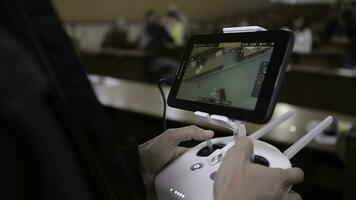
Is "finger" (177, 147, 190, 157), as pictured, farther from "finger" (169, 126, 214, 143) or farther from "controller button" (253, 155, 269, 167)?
"controller button" (253, 155, 269, 167)

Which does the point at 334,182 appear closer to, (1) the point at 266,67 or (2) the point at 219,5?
(1) the point at 266,67

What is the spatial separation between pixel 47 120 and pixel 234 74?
0.99ft

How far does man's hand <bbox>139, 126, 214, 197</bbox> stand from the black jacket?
0.23 m

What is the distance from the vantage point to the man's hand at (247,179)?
1.51 feet

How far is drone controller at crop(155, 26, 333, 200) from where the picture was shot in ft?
1.54

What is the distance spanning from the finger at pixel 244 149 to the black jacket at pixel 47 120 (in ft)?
0.52

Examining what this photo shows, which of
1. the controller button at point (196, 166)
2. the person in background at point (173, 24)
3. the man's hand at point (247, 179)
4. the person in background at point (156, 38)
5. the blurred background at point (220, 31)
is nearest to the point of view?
the man's hand at point (247, 179)

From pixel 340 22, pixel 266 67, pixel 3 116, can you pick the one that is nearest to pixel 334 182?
pixel 266 67

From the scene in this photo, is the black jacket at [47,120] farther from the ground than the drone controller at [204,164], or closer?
farther from the ground

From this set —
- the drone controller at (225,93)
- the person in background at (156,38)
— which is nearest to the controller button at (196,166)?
the drone controller at (225,93)

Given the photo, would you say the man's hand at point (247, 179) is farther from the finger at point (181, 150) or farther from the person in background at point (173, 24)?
the person in background at point (173, 24)

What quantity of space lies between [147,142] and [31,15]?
0.36 m

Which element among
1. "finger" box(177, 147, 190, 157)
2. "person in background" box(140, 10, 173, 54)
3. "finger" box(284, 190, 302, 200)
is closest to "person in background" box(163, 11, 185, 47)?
"person in background" box(140, 10, 173, 54)

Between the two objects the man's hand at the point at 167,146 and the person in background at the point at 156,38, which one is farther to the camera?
the person in background at the point at 156,38
